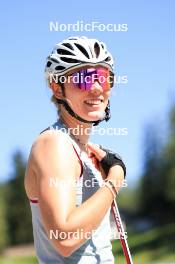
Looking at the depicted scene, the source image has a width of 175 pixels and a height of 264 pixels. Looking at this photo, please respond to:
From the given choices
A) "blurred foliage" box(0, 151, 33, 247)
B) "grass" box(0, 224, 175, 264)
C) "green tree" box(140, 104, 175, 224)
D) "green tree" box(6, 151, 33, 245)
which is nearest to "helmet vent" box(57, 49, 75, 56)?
"grass" box(0, 224, 175, 264)

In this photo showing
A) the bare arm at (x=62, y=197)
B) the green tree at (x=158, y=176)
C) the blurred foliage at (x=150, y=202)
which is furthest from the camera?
the green tree at (x=158, y=176)

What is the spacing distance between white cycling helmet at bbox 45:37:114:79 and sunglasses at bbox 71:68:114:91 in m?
0.03

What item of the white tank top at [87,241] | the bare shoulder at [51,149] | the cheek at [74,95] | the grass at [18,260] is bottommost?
the grass at [18,260]

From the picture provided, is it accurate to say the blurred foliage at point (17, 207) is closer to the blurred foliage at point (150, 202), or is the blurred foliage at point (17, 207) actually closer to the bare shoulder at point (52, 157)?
the blurred foliage at point (150, 202)

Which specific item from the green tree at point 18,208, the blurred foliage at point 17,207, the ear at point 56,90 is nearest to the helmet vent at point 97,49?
the ear at point 56,90

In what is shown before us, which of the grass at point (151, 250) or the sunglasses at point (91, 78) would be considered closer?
the sunglasses at point (91, 78)

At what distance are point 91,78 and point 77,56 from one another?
13 cm

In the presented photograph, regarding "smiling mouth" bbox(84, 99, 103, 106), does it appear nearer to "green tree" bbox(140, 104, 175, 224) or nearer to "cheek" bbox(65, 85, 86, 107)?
"cheek" bbox(65, 85, 86, 107)

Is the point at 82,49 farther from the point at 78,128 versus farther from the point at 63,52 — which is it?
the point at 78,128

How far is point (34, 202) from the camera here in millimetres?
2801

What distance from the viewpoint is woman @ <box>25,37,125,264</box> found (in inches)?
101

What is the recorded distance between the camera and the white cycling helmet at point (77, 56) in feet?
9.73

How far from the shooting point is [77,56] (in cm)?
298

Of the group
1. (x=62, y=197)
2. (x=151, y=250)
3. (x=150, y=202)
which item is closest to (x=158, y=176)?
(x=150, y=202)
